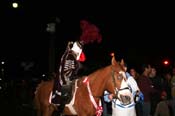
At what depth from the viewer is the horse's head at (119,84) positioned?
10906mm

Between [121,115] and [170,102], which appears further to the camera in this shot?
[170,102]

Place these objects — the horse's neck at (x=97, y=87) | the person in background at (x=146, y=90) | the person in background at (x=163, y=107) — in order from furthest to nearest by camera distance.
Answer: the person in background at (x=163, y=107) < the person in background at (x=146, y=90) < the horse's neck at (x=97, y=87)

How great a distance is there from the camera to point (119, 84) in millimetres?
11008

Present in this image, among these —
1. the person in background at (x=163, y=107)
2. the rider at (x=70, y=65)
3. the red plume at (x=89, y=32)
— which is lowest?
the person in background at (x=163, y=107)

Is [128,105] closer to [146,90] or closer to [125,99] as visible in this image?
[125,99]

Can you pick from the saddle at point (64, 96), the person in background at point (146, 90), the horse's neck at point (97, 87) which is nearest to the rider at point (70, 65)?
the saddle at point (64, 96)

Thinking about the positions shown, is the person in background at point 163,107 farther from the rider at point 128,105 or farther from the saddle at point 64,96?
the saddle at point 64,96

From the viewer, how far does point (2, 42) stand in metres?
66.6

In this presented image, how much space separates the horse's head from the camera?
10.9 meters

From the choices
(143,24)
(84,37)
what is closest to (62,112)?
(84,37)

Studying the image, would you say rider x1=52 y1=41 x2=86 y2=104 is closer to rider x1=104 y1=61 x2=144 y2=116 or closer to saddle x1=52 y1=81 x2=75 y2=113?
saddle x1=52 y1=81 x2=75 y2=113

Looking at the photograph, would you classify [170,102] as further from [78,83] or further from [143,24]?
[143,24]

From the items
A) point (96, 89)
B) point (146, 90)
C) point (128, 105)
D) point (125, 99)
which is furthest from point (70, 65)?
point (146, 90)

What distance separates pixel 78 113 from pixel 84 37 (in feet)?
5.53
